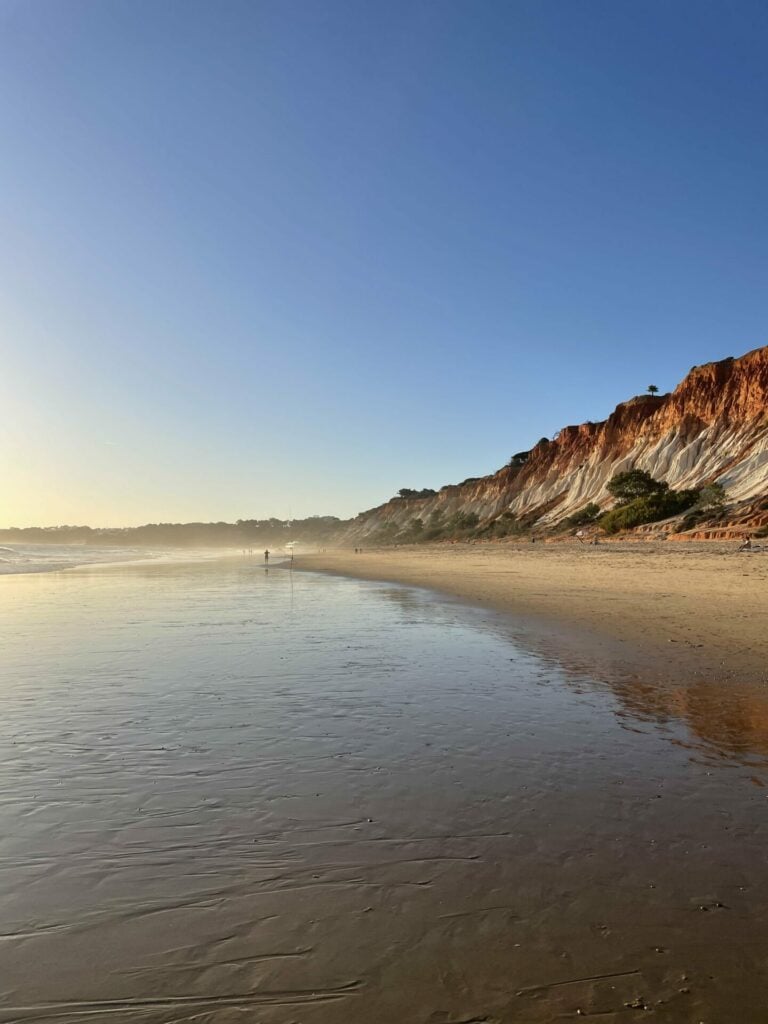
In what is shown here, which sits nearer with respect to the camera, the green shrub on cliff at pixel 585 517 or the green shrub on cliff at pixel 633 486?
the green shrub on cliff at pixel 633 486

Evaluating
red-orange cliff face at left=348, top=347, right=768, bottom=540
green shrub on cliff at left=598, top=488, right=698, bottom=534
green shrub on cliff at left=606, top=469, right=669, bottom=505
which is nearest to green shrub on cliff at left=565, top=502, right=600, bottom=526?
green shrub on cliff at left=606, top=469, right=669, bottom=505

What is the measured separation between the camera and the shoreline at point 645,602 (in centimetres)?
1181

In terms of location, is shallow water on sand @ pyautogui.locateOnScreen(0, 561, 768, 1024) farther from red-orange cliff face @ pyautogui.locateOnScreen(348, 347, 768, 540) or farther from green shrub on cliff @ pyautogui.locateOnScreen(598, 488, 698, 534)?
red-orange cliff face @ pyautogui.locateOnScreen(348, 347, 768, 540)

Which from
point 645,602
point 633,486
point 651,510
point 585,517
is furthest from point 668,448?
point 645,602

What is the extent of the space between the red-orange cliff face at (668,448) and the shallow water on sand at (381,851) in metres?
55.4

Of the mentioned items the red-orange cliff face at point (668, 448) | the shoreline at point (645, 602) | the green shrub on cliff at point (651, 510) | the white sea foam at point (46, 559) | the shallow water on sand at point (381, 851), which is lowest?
the shallow water on sand at point (381, 851)

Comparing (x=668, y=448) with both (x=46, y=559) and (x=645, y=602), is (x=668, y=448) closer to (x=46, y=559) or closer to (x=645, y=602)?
(x=645, y=602)

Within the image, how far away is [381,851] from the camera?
14.9 feet

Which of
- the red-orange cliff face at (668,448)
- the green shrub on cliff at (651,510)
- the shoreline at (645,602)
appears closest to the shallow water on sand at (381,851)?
the shoreline at (645,602)

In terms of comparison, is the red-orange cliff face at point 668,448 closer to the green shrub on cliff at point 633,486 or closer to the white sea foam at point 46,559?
the green shrub on cliff at point 633,486

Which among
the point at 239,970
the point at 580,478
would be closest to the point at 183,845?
the point at 239,970

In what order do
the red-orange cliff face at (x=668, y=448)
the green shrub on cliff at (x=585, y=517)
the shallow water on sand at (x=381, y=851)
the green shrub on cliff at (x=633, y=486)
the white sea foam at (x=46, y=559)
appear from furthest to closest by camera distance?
1. the green shrub on cliff at (x=585, y=517)
2. the green shrub on cliff at (x=633, y=486)
3. the red-orange cliff face at (x=668, y=448)
4. the white sea foam at (x=46, y=559)
5. the shallow water on sand at (x=381, y=851)

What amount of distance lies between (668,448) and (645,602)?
6650cm

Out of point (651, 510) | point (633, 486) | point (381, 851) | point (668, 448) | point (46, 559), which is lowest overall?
point (381, 851)
